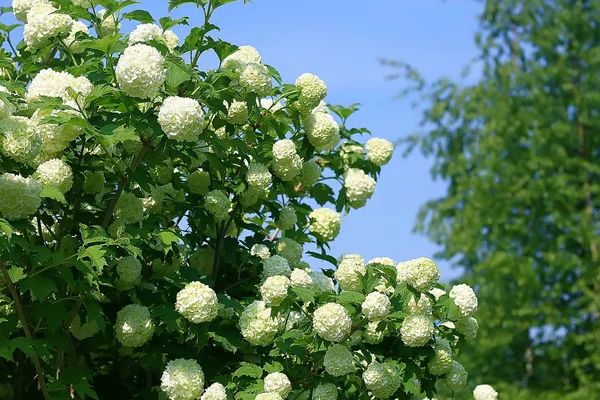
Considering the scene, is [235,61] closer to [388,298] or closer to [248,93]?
[248,93]

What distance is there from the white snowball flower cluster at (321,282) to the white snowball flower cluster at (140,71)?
128 centimetres

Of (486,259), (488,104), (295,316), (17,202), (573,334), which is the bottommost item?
(17,202)

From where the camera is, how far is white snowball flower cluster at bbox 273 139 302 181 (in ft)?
13.1

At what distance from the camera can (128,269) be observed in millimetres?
A: 3688

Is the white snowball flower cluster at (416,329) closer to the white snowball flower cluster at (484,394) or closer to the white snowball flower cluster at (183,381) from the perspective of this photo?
the white snowball flower cluster at (183,381)

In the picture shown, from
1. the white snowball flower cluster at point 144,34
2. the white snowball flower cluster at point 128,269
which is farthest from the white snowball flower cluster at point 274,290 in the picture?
the white snowball flower cluster at point 144,34

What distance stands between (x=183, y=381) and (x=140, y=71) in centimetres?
125

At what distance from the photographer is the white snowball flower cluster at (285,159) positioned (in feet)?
13.1

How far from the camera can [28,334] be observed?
3.42m

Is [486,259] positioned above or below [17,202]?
above

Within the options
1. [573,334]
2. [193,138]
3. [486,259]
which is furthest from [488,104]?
[193,138]

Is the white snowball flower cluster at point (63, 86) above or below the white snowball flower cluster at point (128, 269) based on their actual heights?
above

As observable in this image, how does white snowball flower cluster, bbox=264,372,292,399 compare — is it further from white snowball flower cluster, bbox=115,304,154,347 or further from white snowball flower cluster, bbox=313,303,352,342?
white snowball flower cluster, bbox=115,304,154,347

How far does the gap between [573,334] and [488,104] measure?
5042 mm
